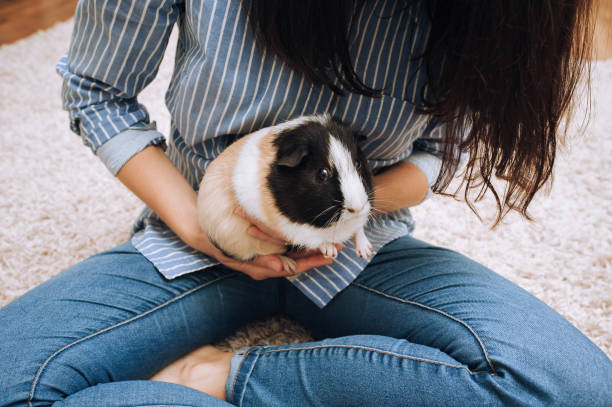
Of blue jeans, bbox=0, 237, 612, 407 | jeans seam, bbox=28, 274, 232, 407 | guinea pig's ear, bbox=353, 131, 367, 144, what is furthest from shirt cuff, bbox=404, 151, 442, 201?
jeans seam, bbox=28, 274, 232, 407

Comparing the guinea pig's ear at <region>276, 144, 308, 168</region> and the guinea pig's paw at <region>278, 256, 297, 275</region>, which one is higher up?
the guinea pig's ear at <region>276, 144, 308, 168</region>

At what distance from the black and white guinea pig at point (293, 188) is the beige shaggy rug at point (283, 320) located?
1.28ft

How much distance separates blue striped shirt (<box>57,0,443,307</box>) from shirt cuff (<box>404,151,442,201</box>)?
0.06 m

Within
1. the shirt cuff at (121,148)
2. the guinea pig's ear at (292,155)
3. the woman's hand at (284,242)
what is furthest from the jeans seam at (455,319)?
the shirt cuff at (121,148)

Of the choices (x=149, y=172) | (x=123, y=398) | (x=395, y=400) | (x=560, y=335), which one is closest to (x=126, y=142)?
(x=149, y=172)

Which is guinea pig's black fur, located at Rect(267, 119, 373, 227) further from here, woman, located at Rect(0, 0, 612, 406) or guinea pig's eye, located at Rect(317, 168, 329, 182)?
woman, located at Rect(0, 0, 612, 406)

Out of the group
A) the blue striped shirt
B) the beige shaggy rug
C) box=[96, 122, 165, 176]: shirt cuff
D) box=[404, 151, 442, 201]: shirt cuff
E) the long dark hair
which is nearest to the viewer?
the long dark hair

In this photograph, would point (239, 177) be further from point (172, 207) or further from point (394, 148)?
point (394, 148)

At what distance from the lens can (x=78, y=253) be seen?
1.36 meters

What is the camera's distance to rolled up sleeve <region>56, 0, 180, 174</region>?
865mm

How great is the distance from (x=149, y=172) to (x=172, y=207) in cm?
9

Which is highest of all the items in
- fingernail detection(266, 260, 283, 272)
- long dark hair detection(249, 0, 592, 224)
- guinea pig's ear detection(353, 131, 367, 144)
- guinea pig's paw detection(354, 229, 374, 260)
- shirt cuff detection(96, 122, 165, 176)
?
long dark hair detection(249, 0, 592, 224)

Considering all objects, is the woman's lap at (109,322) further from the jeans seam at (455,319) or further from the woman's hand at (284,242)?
the jeans seam at (455,319)

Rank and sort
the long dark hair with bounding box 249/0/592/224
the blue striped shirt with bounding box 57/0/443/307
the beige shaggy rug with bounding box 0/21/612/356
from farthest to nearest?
the beige shaggy rug with bounding box 0/21/612/356 < the blue striped shirt with bounding box 57/0/443/307 < the long dark hair with bounding box 249/0/592/224
